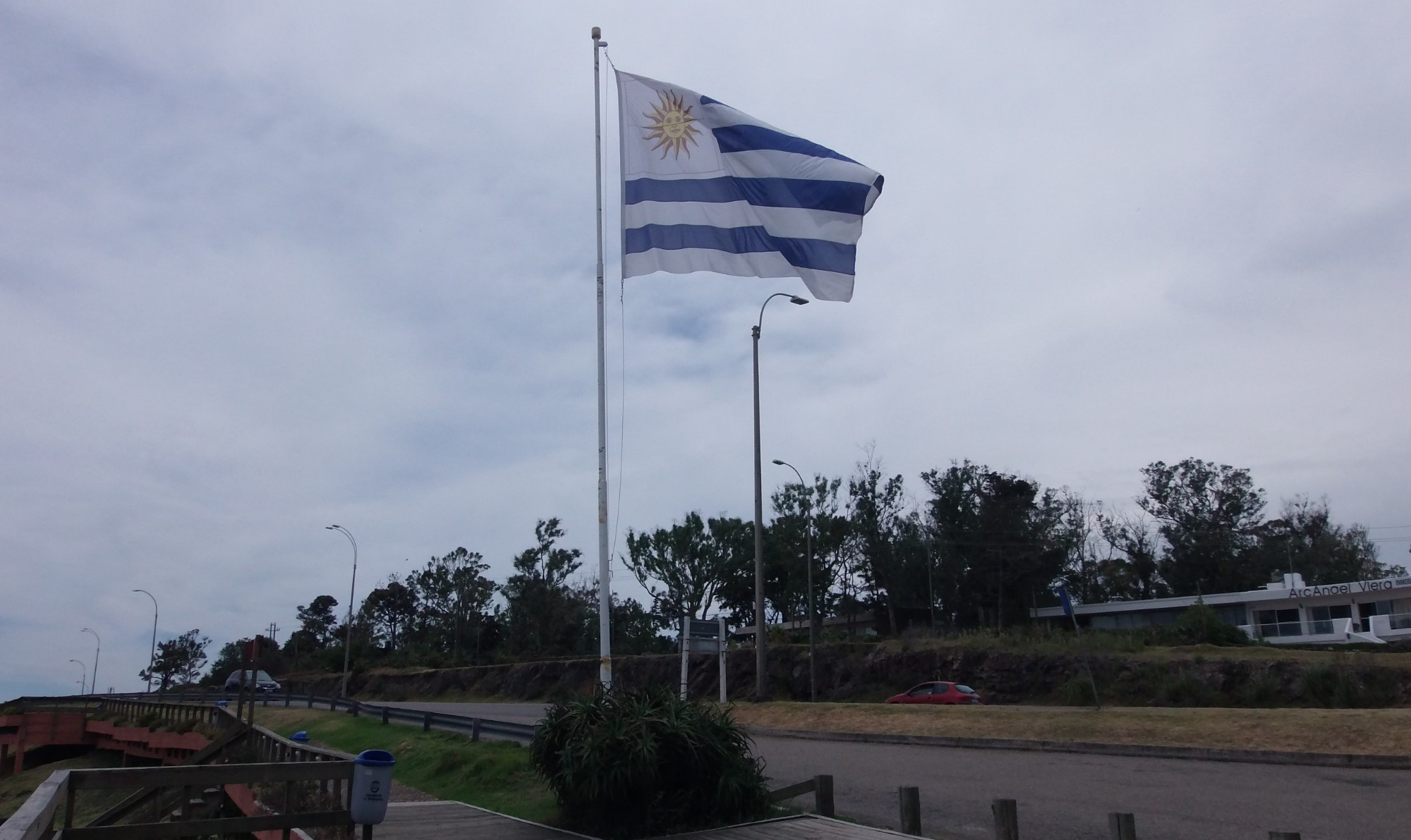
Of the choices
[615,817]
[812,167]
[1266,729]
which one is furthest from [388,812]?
[1266,729]

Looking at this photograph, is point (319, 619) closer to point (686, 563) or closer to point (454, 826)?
point (686, 563)

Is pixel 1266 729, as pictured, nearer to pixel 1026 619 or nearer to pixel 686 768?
pixel 686 768

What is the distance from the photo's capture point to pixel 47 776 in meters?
31.9

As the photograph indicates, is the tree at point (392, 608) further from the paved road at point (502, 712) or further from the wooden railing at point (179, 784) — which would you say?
the wooden railing at point (179, 784)

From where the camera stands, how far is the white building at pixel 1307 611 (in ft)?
165

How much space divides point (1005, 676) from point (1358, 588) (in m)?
23.6

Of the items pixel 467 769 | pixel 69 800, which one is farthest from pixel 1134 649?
pixel 69 800

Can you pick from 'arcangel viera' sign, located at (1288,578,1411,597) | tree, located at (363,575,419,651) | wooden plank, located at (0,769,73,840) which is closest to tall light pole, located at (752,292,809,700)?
wooden plank, located at (0,769,73,840)

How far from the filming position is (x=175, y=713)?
3744cm

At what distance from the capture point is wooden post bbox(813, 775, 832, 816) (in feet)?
38.2

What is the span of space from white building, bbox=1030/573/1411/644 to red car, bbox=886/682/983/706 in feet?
74.9

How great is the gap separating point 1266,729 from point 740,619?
6351 centimetres

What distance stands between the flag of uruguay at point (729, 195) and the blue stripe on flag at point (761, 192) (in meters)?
0.01

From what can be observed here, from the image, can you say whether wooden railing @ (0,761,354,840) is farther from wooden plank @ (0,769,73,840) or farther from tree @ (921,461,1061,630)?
tree @ (921,461,1061,630)
